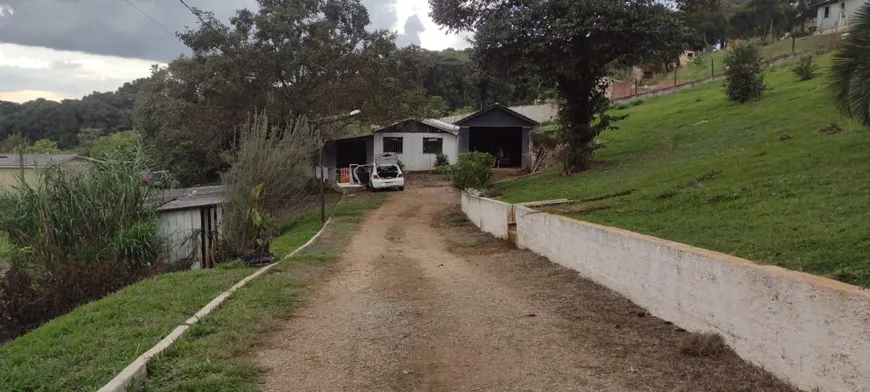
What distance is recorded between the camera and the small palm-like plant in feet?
22.2

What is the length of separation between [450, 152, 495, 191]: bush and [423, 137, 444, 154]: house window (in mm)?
16065

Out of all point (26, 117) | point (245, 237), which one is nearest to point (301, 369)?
point (245, 237)

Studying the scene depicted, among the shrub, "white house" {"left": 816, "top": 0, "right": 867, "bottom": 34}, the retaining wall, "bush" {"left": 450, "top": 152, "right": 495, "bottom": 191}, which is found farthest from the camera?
"white house" {"left": 816, "top": 0, "right": 867, "bottom": 34}

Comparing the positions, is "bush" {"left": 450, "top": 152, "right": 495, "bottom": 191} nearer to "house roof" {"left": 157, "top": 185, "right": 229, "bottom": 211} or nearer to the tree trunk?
the tree trunk

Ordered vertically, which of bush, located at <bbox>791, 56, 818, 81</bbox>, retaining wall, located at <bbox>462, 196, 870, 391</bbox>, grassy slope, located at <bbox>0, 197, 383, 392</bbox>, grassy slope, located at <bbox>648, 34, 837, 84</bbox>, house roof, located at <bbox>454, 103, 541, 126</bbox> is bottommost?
grassy slope, located at <bbox>0, 197, 383, 392</bbox>

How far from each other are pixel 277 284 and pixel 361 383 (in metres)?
3.99

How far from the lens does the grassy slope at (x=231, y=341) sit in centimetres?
446

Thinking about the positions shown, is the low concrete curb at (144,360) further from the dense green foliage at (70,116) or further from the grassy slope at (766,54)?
the dense green foliage at (70,116)

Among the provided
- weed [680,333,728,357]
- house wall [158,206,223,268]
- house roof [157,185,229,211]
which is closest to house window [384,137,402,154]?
house roof [157,185,229,211]

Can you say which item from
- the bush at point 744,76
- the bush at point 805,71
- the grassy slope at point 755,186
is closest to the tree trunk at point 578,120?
the grassy slope at point 755,186

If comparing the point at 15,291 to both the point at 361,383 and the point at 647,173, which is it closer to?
the point at 361,383

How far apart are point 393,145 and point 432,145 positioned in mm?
2339

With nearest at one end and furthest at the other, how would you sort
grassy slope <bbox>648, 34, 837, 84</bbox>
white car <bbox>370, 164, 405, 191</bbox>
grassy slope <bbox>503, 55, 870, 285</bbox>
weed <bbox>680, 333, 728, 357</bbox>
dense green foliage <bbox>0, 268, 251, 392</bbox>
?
1. weed <bbox>680, 333, 728, 357</bbox>
2. dense green foliage <bbox>0, 268, 251, 392</bbox>
3. grassy slope <bbox>503, 55, 870, 285</bbox>
4. white car <bbox>370, 164, 405, 191</bbox>
5. grassy slope <bbox>648, 34, 837, 84</bbox>

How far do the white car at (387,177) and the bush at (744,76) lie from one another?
13917 millimetres
